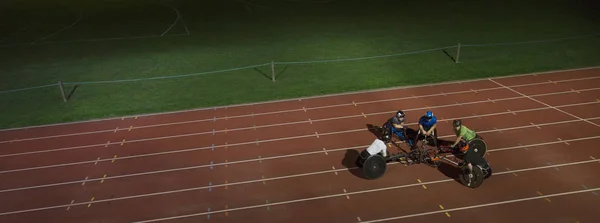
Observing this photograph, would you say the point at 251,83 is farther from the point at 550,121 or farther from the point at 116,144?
the point at 550,121


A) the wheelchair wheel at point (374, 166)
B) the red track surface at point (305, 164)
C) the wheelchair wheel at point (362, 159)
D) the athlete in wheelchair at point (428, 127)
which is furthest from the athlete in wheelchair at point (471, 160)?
the wheelchair wheel at point (362, 159)

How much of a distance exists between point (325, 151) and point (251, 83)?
5.09 meters

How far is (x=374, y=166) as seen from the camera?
8789 mm

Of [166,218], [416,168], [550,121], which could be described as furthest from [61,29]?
[550,121]

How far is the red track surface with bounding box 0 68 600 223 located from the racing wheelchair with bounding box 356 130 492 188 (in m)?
0.22

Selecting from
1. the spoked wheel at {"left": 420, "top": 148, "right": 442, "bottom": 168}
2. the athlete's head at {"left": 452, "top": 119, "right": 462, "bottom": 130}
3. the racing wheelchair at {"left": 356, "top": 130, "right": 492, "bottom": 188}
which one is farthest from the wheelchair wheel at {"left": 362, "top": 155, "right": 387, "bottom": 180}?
the athlete's head at {"left": 452, "top": 119, "right": 462, "bottom": 130}

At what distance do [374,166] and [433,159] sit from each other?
59.6 inches

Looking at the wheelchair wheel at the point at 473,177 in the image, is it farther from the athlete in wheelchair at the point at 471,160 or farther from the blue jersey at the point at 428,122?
the blue jersey at the point at 428,122

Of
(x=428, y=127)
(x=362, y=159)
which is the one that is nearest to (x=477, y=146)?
(x=428, y=127)

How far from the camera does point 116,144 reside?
10.9 metres

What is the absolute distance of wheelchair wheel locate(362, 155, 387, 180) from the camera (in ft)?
28.7

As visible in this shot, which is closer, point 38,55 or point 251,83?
point 251,83

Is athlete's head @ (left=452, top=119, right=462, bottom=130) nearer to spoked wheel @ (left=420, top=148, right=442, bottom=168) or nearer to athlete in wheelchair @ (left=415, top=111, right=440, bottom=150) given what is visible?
athlete in wheelchair @ (left=415, top=111, right=440, bottom=150)

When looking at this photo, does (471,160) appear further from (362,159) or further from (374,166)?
(362,159)
